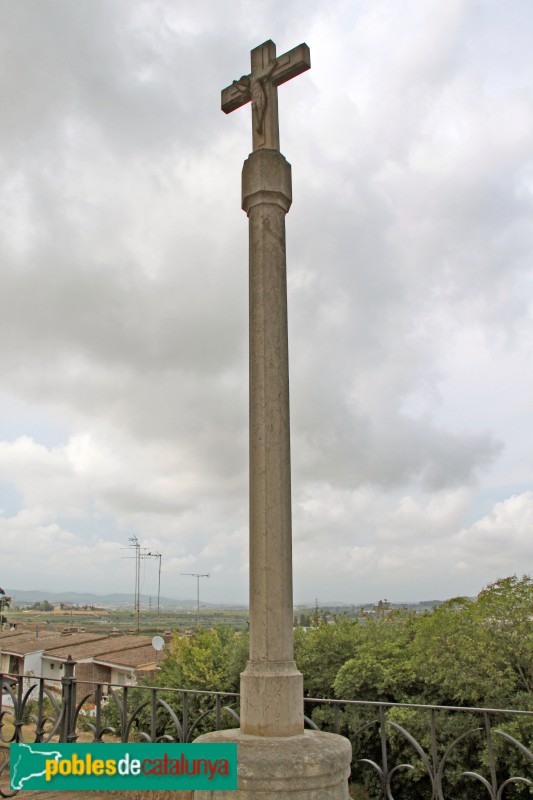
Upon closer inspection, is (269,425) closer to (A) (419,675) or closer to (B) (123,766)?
(B) (123,766)

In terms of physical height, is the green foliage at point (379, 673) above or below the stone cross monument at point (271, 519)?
below

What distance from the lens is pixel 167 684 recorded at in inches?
914

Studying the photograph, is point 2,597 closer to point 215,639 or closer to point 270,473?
point 215,639

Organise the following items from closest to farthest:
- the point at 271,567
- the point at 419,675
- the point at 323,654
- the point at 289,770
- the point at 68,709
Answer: the point at 289,770, the point at 271,567, the point at 68,709, the point at 419,675, the point at 323,654

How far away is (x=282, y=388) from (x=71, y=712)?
3953 millimetres

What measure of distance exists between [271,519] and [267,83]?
3527 mm

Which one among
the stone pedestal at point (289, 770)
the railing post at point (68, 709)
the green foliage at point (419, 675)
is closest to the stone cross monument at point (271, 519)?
the stone pedestal at point (289, 770)

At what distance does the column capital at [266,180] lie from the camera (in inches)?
180

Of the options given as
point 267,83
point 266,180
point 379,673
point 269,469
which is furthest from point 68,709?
point 379,673

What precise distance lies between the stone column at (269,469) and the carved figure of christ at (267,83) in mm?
294

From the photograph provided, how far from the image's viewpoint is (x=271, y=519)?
13.2 feet

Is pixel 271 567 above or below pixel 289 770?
above

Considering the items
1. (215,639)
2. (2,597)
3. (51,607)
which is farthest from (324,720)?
(51,607)

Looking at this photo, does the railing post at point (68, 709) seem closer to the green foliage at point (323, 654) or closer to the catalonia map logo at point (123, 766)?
the catalonia map logo at point (123, 766)
